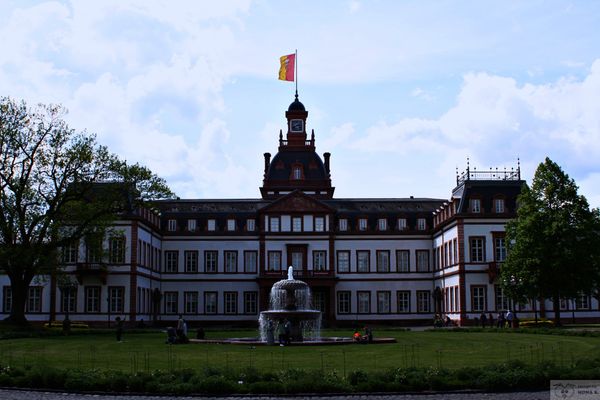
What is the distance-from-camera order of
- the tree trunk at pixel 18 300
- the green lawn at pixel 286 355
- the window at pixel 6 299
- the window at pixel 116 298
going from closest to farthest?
the green lawn at pixel 286 355 < the tree trunk at pixel 18 300 < the window at pixel 116 298 < the window at pixel 6 299

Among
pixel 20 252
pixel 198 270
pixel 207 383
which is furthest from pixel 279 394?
pixel 198 270

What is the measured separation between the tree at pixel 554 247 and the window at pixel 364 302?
22.5 m

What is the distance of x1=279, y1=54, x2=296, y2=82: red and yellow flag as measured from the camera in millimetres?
91200

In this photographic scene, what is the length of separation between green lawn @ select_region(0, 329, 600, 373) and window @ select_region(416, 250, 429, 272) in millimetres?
37056

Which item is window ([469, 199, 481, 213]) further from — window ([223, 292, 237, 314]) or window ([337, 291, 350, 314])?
window ([223, 292, 237, 314])

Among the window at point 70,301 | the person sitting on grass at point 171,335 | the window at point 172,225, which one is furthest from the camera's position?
the window at point 172,225

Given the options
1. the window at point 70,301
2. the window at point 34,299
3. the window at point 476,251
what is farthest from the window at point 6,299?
the window at point 476,251

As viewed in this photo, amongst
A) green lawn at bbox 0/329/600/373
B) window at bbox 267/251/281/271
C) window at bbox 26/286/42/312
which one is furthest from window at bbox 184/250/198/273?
green lawn at bbox 0/329/600/373

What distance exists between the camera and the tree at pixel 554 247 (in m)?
54.5

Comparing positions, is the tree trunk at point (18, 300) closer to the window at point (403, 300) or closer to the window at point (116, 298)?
the window at point (116, 298)

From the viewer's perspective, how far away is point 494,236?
66062mm

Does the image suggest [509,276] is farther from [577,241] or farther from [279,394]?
[279,394]

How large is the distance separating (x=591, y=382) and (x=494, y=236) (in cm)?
4755

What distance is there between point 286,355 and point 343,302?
46.9m
